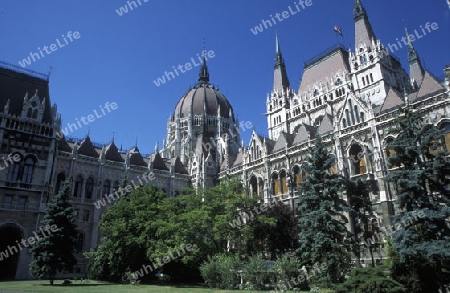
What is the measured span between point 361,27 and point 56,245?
149ft

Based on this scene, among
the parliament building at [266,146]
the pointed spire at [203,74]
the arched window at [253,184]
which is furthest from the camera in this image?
the pointed spire at [203,74]

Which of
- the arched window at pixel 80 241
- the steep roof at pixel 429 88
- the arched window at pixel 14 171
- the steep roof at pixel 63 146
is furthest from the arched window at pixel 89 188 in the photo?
the steep roof at pixel 429 88

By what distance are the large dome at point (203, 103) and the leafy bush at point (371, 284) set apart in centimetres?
5527

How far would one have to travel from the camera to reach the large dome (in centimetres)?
6956

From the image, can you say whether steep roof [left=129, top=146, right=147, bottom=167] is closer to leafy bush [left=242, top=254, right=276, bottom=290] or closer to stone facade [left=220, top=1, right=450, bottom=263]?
stone facade [left=220, top=1, right=450, bottom=263]

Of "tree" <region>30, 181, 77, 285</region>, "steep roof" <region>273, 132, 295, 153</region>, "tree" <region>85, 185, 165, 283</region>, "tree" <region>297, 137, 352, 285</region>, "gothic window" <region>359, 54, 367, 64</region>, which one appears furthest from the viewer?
"gothic window" <region>359, 54, 367, 64</region>

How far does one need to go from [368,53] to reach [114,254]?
38137mm

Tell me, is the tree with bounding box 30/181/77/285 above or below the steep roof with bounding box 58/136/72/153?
below

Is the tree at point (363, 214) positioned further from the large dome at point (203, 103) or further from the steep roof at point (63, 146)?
the large dome at point (203, 103)

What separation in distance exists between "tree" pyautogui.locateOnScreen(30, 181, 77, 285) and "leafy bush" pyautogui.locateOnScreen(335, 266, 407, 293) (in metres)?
22.3

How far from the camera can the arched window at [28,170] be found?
3538 centimetres

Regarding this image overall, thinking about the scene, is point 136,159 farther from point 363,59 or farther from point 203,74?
point 203,74

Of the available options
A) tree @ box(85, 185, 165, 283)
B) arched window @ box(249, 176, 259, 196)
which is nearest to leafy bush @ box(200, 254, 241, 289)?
tree @ box(85, 185, 165, 283)

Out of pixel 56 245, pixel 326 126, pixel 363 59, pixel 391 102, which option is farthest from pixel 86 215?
pixel 363 59
